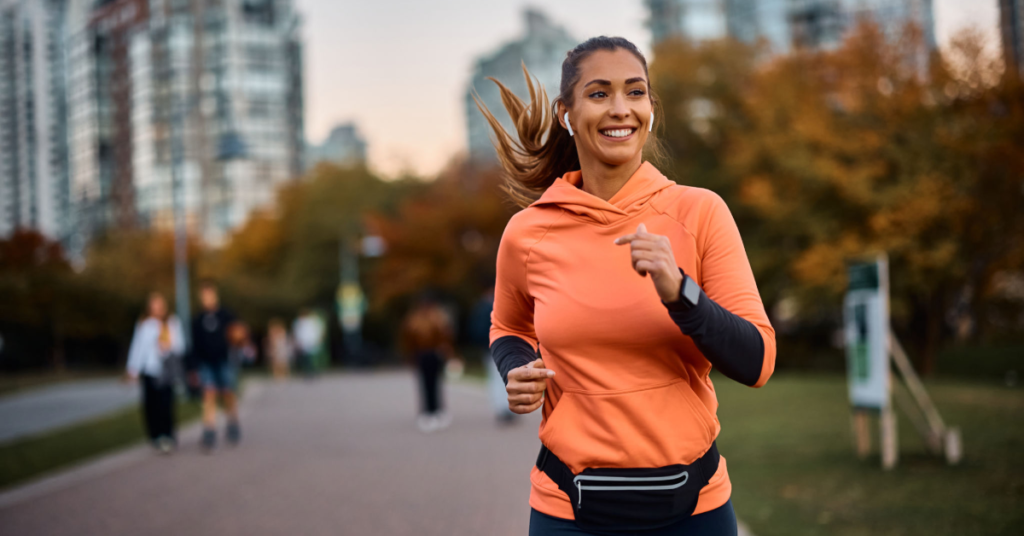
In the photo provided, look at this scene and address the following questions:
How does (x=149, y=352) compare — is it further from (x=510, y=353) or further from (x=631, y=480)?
(x=631, y=480)

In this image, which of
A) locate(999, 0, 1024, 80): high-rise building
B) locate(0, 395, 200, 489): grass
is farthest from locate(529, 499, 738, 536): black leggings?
locate(999, 0, 1024, 80): high-rise building

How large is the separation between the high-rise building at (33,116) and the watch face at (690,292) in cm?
12146

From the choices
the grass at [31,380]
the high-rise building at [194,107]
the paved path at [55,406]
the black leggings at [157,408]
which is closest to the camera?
the black leggings at [157,408]

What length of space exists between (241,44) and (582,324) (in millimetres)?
118348

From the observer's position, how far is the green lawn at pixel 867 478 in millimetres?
6368

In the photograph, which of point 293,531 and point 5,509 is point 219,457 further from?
Answer: point 293,531

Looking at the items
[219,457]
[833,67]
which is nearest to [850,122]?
[833,67]

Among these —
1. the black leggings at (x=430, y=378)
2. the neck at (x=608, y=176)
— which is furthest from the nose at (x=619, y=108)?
the black leggings at (x=430, y=378)

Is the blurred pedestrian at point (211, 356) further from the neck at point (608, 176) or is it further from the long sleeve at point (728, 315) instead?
the long sleeve at point (728, 315)

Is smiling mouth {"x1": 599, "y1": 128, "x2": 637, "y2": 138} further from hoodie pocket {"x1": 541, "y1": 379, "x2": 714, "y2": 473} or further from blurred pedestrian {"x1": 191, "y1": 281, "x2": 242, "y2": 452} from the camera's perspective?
blurred pedestrian {"x1": 191, "y1": 281, "x2": 242, "y2": 452}

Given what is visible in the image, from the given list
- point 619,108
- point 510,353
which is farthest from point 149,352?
point 619,108

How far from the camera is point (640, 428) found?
82.8 inches

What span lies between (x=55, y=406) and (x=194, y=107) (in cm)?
9377

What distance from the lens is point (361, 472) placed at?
9.89 metres
